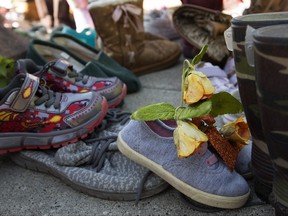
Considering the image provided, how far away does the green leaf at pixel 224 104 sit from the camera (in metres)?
0.69

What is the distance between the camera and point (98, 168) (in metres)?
0.79

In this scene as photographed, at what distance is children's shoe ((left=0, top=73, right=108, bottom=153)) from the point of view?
2.74 feet

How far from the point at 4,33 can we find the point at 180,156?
1.04 m

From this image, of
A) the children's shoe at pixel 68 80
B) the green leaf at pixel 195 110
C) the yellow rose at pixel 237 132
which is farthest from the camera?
the children's shoe at pixel 68 80

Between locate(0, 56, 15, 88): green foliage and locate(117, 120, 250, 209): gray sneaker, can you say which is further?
locate(0, 56, 15, 88): green foliage

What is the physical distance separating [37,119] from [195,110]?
41cm

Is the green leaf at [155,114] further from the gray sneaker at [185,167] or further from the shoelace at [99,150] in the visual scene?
the shoelace at [99,150]

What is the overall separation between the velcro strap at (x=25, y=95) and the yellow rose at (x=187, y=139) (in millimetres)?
377

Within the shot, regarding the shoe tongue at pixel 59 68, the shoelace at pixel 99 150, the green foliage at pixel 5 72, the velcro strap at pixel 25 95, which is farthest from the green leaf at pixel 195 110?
the green foliage at pixel 5 72

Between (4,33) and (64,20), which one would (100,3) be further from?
(64,20)

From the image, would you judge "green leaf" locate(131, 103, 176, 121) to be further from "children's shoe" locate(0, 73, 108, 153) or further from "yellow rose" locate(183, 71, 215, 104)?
"children's shoe" locate(0, 73, 108, 153)

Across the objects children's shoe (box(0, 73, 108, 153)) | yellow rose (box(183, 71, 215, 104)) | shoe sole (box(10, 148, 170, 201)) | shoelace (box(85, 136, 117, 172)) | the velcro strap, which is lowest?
shoe sole (box(10, 148, 170, 201))

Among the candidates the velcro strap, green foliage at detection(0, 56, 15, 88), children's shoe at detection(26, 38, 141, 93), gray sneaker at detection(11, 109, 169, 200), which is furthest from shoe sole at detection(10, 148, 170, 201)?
children's shoe at detection(26, 38, 141, 93)

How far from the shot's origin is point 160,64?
5.20 feet
